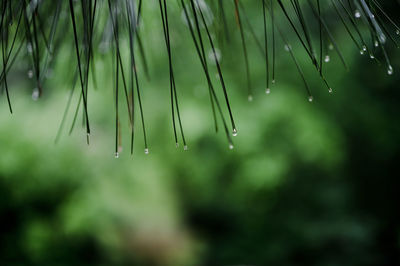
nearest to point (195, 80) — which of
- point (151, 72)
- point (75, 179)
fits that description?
point (151, 72)

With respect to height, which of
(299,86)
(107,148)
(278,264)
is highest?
(299,86)

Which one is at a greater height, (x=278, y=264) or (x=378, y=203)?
(x=378, y=203)

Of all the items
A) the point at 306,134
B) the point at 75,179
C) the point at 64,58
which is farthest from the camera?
the point at 75,179

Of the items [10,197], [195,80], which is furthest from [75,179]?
[195,80]

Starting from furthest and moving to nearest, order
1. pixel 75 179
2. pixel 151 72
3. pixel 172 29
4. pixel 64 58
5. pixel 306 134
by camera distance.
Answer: pixel 75 179
pixel 151 72
pixel 64 58
pixel 306 134
pixel 172 29

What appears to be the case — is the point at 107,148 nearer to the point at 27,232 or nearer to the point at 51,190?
the point at 51,190

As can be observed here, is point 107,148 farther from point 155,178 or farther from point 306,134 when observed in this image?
point 306,134

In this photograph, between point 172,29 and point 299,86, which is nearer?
point 172,29
